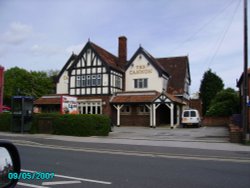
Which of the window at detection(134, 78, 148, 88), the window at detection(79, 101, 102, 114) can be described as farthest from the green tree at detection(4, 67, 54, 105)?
the window at detection(134, 78, 148, 88)

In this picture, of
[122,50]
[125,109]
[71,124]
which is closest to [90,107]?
[125,109]

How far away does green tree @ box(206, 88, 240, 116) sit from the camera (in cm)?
3547

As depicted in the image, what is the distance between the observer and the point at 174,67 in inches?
1519

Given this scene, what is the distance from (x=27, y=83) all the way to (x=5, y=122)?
Result: 40059mm

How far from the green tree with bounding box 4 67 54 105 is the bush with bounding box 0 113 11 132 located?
36.6m

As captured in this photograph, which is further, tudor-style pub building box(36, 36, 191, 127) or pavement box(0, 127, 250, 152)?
tudor-style pub building box(36, 36, 191, 127)

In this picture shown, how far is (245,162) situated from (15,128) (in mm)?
16487

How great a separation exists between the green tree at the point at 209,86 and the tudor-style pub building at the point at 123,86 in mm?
14979

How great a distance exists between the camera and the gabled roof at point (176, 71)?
35.7m

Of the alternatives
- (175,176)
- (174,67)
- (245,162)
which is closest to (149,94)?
(174,67)

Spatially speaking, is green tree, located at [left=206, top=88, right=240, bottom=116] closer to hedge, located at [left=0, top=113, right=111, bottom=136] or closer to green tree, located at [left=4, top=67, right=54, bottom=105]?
hedge, located at [left=0, top=113, right=111, bottom=136]

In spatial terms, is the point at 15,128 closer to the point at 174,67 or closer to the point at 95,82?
the point at 95,82
